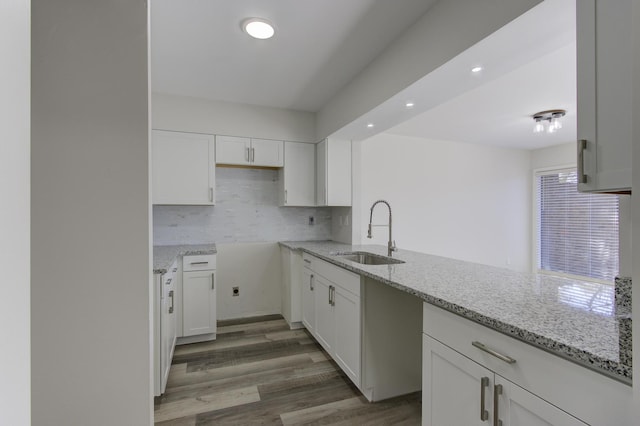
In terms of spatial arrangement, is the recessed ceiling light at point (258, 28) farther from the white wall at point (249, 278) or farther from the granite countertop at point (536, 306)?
the white wall at point (249, 278)

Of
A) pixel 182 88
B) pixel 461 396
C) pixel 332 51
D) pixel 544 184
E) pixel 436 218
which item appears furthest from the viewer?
pixel 544 184

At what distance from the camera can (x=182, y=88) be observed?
2.91 m

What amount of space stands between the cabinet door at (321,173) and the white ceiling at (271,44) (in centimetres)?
63

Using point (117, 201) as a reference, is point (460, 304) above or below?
below

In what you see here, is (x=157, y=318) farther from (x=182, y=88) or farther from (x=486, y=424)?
(x=182, y=88)

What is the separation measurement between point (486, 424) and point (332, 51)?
2.35 meters

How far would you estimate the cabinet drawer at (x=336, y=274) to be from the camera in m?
2.00

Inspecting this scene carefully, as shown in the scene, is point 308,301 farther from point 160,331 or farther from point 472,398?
point 472,398

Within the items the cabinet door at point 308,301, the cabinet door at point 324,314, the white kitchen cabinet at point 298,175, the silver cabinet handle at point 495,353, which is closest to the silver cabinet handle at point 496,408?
the silver cabinet handle at point 495,353

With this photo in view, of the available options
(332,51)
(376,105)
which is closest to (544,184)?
(376,105)

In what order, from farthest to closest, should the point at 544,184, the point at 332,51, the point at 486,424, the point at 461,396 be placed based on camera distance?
the point at 544,184, the point at 332,51, the point at 461,396, the point at 486,424

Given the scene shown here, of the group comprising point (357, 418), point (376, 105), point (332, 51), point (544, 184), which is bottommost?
point (357, 418)

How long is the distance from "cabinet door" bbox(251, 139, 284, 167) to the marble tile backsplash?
0.35 meters

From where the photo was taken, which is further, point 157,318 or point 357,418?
point 157,318
